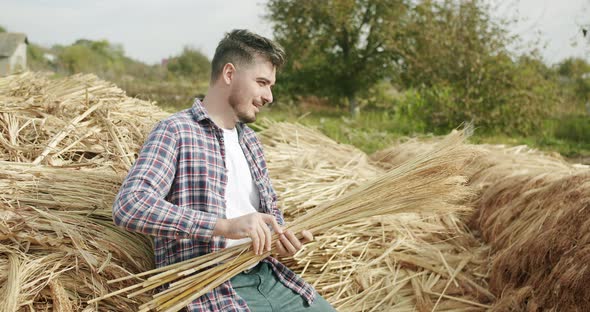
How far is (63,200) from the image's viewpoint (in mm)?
2266

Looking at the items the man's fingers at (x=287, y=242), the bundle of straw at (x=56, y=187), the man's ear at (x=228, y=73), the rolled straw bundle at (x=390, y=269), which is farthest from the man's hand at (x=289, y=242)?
the rolled straw bundle at (x=390, y=269)

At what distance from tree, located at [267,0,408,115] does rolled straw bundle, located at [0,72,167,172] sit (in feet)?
36.6

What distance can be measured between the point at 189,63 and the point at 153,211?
24884 millimetres

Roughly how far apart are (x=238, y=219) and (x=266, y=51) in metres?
0.71

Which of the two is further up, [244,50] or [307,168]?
[244,50]

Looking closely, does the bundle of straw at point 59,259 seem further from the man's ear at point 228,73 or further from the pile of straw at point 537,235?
the pile of straw at point 537,235

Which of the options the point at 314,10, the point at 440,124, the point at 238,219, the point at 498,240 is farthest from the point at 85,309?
the point at 314,10

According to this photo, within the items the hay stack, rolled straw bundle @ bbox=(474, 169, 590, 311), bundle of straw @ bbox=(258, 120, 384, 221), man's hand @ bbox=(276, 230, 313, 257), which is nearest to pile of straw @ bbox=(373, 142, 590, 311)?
rolled straw bundle @ bbox=(474, 169, 590, 311)

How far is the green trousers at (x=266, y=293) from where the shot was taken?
1.95 m

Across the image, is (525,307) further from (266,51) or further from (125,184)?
(125,184)

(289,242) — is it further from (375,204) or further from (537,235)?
(537,235)

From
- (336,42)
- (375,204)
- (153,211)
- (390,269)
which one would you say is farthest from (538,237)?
(336,42)

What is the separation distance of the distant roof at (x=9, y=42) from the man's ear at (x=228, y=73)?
3181 cm

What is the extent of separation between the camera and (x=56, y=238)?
Answer: 6.56 feet
